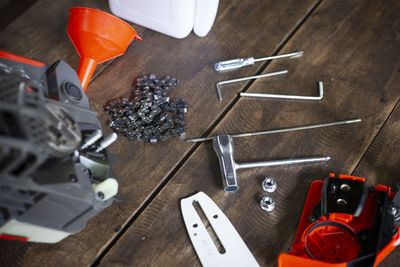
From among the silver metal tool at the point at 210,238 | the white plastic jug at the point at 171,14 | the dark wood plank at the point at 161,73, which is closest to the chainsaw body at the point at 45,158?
the dark wood plank at the point at 161,73

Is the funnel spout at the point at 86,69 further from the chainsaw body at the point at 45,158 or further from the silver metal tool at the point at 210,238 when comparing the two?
the silver metal tool at the point at 210,238

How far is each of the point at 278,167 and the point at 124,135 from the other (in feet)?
1.42

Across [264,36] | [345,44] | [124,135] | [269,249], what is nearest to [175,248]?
[269,249]

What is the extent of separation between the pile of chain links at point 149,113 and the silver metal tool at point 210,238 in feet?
0.71

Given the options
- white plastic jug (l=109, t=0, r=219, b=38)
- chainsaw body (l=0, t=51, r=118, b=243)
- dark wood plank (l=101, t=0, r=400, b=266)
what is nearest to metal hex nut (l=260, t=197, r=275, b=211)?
dark wood plank (l=101, t=0, r=400, b=266)

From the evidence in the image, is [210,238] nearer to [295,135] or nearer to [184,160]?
[184,160]

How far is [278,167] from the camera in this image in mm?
1082

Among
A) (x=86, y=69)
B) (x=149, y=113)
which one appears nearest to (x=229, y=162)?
(x=149, y=113)

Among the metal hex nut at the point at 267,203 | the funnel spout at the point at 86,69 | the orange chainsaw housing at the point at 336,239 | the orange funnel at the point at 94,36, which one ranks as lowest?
the metal hex nut at the point at 267,203

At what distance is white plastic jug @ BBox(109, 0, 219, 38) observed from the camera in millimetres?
1176

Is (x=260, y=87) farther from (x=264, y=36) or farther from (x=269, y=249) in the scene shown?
(x=269, y=249)

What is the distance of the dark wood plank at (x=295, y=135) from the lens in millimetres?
979

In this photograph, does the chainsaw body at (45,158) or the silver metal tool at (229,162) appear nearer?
the chainsaw body at (45,158)

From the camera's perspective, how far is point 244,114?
1.17 meters
